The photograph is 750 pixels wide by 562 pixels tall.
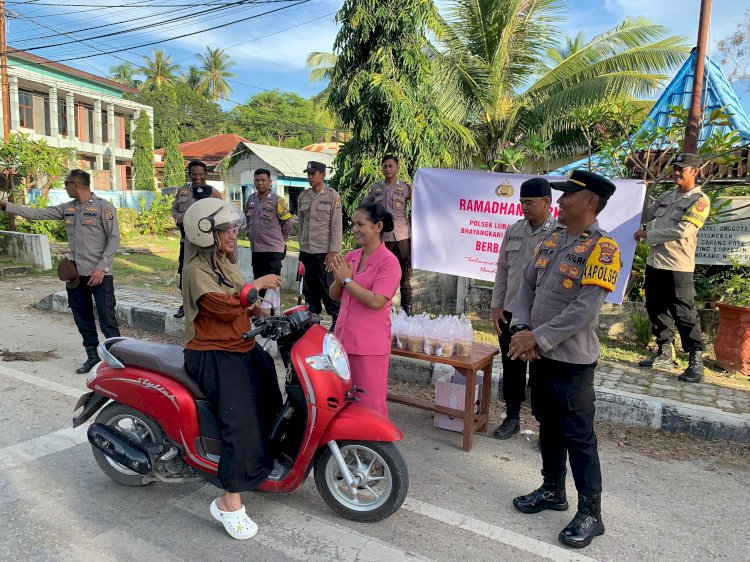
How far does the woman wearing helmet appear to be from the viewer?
2.70 m

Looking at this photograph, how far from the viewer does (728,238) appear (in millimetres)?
6156

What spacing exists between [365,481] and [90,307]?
3.76 meters

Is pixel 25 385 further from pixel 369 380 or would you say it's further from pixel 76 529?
pixel 369 380

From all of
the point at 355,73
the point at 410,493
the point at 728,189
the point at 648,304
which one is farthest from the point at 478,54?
the point at 410,493

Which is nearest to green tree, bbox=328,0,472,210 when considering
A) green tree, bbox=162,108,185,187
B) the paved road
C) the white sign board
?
the white sign board

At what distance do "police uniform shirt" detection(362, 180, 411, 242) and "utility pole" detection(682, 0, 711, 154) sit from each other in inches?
125

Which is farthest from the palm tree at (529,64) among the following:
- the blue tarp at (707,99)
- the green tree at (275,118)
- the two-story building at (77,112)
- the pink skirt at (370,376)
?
the green tree at (275,118)

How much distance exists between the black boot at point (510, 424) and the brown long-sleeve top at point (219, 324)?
221 centimetres

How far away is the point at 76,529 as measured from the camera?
9.27 feet

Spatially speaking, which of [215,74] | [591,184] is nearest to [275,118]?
[215,74]

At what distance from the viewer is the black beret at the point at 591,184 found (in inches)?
105

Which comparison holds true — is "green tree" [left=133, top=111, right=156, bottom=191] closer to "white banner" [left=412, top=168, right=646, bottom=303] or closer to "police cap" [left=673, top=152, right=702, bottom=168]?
"white banner" [left=412, top=168, right=646, bottom=303]

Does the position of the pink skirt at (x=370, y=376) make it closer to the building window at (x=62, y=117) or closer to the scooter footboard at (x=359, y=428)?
the scooter footboard at (x=359, y=428)

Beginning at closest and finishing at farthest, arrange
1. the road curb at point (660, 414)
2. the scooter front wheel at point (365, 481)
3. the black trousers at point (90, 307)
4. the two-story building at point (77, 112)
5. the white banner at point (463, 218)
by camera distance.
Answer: the scooter front wheel at point (365, 481) → the road curb at point (660, 414) → the black trousers at point (90, 307) → the white banner at point (463, 218) → the two-story building at point (77, 112)
